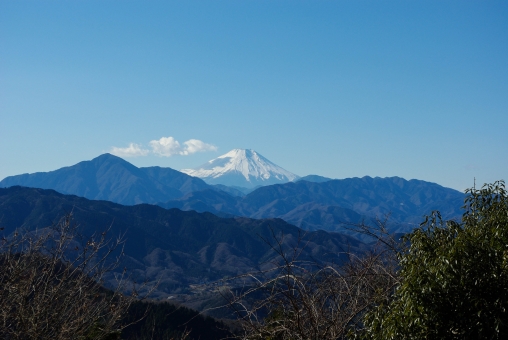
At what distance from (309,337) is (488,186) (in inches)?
169

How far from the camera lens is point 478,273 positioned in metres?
7.19

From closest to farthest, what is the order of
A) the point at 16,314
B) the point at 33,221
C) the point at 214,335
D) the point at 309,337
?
the point at 309,337 → the point at 16,314 → the point at 214,335 → the point at 33,221

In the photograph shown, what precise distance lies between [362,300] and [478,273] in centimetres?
256

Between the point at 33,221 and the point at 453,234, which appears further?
the point at 33,221

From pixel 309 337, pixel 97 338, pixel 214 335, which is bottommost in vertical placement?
pixel 214 335

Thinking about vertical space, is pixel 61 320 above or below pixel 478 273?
below

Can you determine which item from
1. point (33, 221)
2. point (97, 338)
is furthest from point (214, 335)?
point (33, 221)

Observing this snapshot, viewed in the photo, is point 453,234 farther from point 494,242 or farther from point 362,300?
point 362,300

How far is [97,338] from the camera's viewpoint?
32.9 feet

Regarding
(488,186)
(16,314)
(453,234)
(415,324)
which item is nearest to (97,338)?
(16,314)

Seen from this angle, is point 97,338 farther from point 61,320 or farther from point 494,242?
point 494,242

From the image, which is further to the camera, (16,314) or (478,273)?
(16,314)

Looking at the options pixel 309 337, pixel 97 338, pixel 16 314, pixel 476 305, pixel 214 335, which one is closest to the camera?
pixel 476 305

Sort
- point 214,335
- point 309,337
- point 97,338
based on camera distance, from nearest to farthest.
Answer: point 309,337 < point 97,338 < point 214,335
